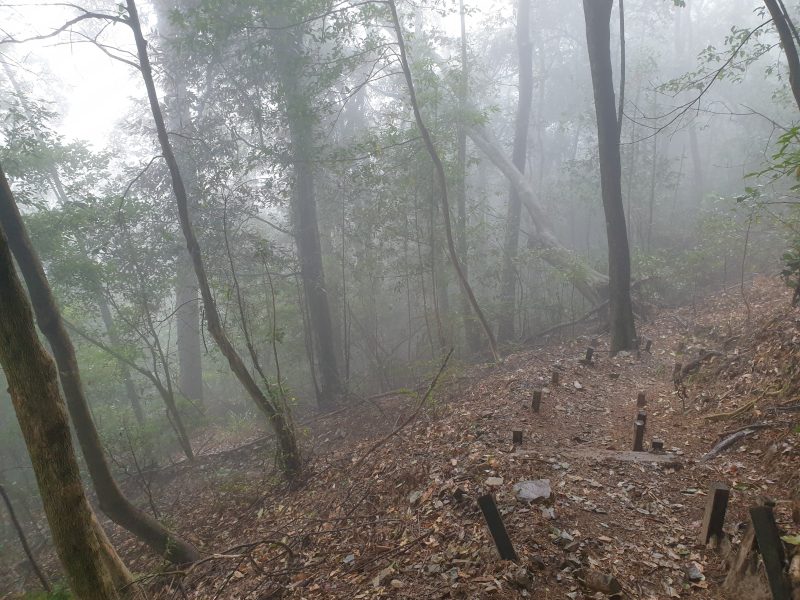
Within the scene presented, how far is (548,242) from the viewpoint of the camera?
47.2ft

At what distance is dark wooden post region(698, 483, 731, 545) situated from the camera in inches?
111

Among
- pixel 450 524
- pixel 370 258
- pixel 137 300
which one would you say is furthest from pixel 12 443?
pixel 450 524

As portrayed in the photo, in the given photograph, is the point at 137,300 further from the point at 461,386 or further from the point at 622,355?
the point at 622,355

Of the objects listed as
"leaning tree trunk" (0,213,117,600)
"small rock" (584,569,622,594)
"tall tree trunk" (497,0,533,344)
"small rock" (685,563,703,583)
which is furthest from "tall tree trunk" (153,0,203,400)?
"small rock" (685,563,703,583)

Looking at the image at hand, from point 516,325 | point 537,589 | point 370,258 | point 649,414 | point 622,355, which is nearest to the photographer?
point 537,589

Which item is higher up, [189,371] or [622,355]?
[189,371]

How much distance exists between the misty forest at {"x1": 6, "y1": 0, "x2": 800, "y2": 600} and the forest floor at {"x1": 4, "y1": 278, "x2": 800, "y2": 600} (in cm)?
3

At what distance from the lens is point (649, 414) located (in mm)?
5484

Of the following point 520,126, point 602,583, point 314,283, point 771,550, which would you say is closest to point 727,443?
point 771,550

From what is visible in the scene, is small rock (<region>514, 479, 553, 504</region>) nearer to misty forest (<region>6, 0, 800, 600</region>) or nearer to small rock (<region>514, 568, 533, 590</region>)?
misty forest (<region>6, 0, 800, 600</region>)

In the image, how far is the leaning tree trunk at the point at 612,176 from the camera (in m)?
7.93

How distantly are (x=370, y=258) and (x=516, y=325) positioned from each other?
5.71 m

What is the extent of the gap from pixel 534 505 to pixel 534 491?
176mm

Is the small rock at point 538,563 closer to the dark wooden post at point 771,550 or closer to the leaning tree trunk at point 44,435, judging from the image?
the dark wooden post at point 771,550
